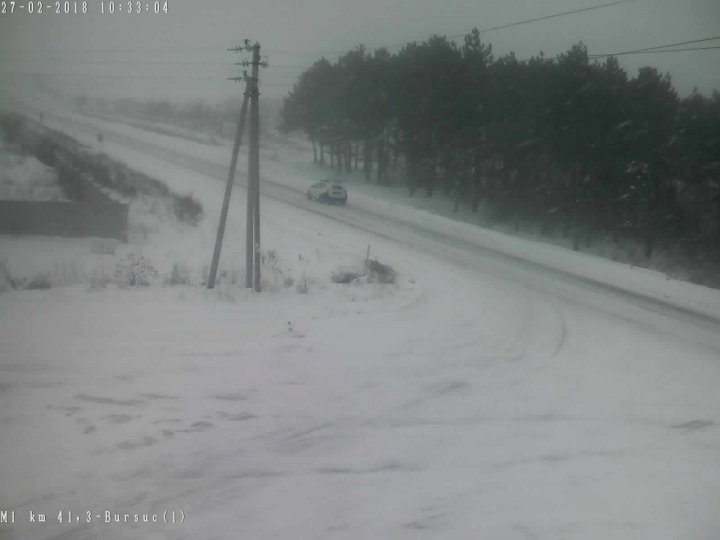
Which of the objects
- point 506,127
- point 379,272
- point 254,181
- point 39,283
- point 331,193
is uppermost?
point 506,127

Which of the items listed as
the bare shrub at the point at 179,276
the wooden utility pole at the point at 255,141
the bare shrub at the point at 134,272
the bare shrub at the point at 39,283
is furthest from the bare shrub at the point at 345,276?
the bare shrub at the point at 39,283

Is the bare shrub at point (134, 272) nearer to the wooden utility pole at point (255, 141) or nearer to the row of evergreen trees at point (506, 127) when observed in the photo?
the wooden utility pole at point (255, 141)

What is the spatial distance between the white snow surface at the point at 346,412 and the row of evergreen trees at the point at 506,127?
14.8m

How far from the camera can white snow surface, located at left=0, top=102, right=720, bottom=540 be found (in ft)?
19.6

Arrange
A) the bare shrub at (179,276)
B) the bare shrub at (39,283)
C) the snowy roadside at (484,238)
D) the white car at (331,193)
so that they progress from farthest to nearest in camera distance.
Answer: the white car at (331,193) < the snowy roadside at (484,238) < the bare shrub at (179,276) < the bare shrub at (39,283)

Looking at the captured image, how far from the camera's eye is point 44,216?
55.0ft

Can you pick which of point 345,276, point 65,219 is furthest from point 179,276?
point 345,276

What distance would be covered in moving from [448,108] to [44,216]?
24.6 m

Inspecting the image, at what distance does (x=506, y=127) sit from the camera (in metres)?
37.7

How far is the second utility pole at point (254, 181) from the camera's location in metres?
15.0

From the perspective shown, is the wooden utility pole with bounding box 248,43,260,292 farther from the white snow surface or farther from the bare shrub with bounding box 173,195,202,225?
the bare shrub with bounding box 173,195,202,225

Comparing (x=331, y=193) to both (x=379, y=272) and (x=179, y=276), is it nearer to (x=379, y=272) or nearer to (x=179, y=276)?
(x=379, y=272)

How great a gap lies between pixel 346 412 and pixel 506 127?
3184 cm

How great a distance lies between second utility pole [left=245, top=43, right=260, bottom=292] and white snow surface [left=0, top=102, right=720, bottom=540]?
72 cm
